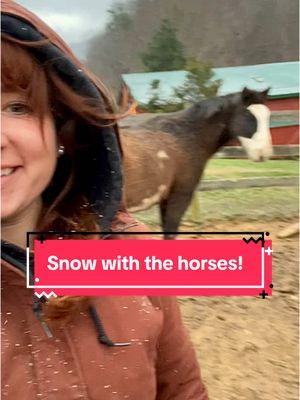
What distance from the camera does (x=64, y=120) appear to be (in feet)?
0.92

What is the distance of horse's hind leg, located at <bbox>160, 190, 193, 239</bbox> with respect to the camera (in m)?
1.13

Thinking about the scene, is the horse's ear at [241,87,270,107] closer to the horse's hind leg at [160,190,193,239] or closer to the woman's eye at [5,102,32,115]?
the horse's hind leg at [160,190,193,239]

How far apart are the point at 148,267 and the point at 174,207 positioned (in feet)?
2.89

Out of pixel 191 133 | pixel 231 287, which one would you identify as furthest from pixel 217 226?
pixel 231 287

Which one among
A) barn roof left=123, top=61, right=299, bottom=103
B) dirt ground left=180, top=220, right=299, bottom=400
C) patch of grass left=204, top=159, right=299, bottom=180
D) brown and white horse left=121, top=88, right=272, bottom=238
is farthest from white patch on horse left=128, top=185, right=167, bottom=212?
barn roof left=123, top=61, right=299, bottom=103

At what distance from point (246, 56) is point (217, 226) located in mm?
345

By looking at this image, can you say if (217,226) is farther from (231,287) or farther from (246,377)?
(231,287)

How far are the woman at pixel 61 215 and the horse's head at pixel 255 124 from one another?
61 cm

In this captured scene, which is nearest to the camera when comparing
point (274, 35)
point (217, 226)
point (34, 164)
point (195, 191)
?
point (34, 164)

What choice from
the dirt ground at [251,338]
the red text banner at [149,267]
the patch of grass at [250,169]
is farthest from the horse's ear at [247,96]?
the red text banner at [149,267]

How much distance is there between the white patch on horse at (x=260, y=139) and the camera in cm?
99

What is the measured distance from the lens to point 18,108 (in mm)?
254

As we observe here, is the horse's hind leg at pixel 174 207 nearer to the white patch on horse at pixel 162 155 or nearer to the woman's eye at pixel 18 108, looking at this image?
the white patch on horse at pixel 162 155

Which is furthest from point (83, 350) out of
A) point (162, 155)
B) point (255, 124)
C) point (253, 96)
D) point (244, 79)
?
point (162, 155)
